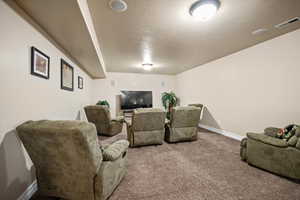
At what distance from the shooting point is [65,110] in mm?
2850

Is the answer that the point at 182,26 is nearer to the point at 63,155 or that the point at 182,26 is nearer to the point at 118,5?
the point at 118,5

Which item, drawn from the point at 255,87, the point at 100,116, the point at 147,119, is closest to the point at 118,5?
the point at 147,119

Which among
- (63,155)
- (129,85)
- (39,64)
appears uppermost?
(129,85)

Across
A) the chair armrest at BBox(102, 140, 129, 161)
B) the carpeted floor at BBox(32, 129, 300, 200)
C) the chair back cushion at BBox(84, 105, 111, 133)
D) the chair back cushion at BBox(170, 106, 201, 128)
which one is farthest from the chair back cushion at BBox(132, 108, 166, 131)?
the chair back cushion at BBox(84, 105, 111, 133)

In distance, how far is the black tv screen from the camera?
6.28 meters

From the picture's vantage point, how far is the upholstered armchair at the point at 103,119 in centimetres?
362

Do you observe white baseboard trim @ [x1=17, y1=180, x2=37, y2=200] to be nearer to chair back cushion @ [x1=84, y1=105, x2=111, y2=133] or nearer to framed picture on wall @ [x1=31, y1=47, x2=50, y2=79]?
framed picture on wall @ [x1=31, y1=47, x2=50, y2=79]

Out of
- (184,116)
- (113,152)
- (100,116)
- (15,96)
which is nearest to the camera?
(15,96)

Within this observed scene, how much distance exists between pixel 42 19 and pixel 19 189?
2113mm

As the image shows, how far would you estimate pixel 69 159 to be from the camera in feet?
3.99

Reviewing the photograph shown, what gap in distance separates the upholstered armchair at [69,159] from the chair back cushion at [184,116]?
1.88 meters

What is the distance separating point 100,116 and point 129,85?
10.3 feet

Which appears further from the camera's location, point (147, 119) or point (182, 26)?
point (147, 119)

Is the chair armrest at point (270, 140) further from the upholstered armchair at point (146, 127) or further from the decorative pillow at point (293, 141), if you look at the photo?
the upholstered armchair at point (146, 127)
